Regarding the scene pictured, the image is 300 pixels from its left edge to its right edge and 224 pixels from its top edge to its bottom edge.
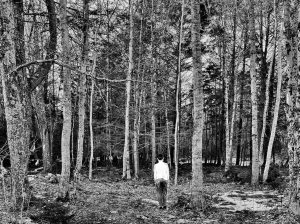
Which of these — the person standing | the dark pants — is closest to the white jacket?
the person standing

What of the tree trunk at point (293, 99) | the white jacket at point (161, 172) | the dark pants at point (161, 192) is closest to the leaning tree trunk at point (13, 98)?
the dark pants at point (161, 192)

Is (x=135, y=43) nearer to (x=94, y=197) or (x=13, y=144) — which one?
(x=94, y=197)

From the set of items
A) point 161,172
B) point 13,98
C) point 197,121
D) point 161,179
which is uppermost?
point 13,98

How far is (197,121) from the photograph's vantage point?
9.21 m

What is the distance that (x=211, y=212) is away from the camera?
8.98 m

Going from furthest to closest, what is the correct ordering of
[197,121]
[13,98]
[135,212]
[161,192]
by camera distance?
[161,192] → [197,121] → [135,212] → [13,98]

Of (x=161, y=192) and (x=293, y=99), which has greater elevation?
(x=293, y=99)

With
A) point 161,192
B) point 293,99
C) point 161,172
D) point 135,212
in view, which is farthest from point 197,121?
point 135,212

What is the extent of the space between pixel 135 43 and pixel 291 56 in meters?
16.9

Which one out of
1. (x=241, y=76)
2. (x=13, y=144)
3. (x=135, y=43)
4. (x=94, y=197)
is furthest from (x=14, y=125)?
(x=241, y=76)

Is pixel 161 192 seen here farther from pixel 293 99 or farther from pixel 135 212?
pixel 293 99

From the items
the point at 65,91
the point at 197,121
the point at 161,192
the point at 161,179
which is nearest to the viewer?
→ the point at 197,121

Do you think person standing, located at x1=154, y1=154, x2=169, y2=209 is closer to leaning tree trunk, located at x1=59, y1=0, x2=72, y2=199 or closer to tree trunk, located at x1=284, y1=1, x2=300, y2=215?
leaning tree trunk, located at x1=59, y1=0, x2=72, y2=199

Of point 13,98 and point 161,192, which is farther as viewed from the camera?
point 161,192
